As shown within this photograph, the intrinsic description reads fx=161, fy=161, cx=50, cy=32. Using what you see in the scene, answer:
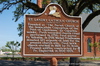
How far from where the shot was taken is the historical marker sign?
772 cm

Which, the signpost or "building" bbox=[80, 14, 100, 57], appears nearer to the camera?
the signpost

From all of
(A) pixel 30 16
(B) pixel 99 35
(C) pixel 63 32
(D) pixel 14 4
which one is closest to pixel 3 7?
(D) pixel 14 4

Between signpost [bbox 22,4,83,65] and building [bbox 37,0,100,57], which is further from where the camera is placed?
building [bbox 37,0,100,57]

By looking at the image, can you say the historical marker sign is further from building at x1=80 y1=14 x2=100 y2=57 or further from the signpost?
building at x1=80 y1=14 x2=100 y2=57

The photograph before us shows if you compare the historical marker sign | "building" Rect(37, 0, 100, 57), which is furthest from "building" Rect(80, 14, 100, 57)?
the historical marker sign

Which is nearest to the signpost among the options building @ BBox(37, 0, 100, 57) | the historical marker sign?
the historical marker sign

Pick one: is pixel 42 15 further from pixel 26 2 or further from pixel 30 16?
pixel 26 2

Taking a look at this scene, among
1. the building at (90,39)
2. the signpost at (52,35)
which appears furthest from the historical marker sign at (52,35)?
the building at (90,39)

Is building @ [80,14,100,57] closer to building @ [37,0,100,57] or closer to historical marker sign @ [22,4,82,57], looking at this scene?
building @ [37,0,100,57]

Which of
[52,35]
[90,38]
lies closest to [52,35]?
[52,35]

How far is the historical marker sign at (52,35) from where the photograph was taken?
7723mm

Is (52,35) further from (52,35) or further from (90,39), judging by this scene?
(90,39)

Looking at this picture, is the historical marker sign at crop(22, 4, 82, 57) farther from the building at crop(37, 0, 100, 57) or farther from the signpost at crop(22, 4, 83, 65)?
the building at crop(37, 0, 100, 57)

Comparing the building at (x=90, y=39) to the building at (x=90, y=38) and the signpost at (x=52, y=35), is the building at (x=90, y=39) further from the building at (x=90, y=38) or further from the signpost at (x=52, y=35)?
the signpost at (x=52, y=35)
